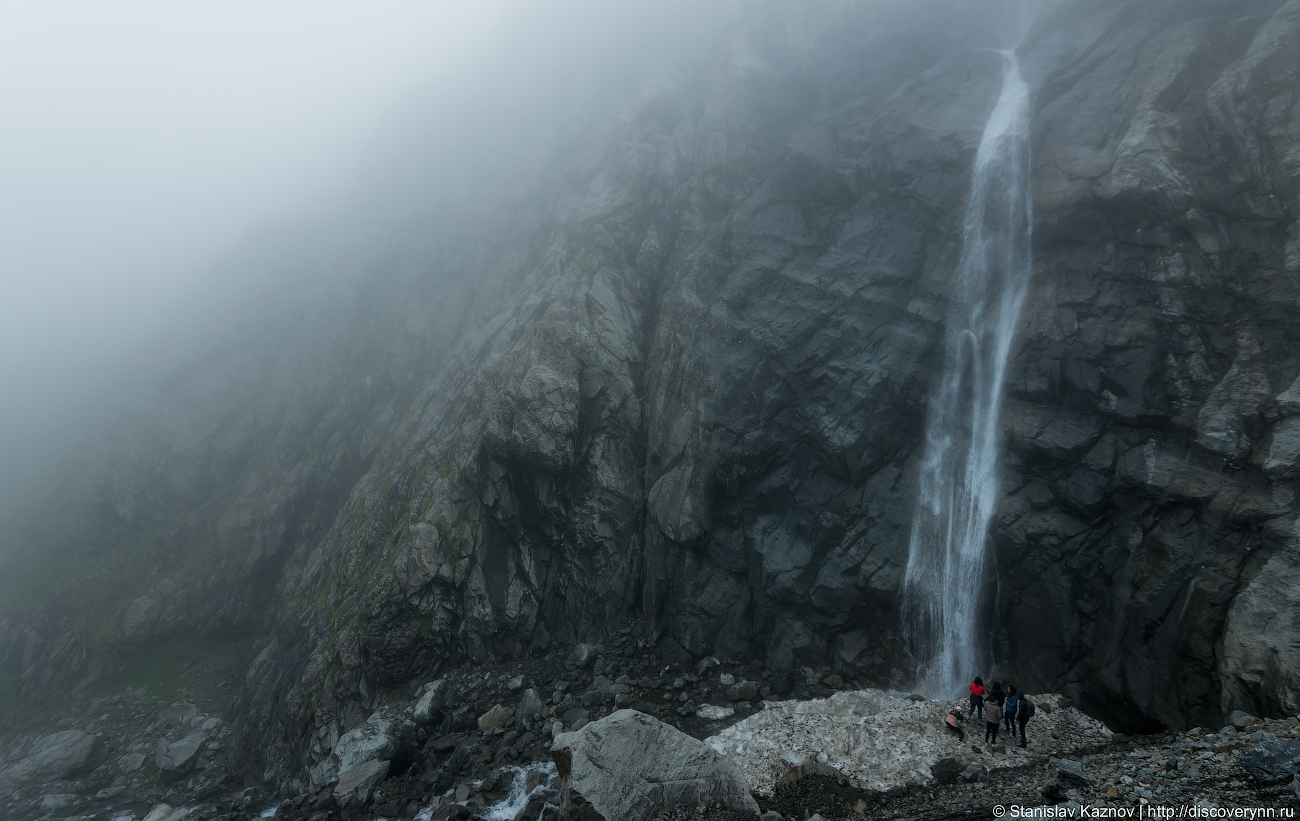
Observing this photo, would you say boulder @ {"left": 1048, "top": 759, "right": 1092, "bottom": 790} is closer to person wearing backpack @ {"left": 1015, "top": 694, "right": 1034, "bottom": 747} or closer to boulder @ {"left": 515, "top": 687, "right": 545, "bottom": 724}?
person wearing backpack @ {"left": 1015, "top": 694, "right": 1034, "bottom": 747}

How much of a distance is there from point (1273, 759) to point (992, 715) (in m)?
8.34

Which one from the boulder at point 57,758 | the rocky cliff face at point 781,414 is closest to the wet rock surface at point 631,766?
the boulder at point 57,758

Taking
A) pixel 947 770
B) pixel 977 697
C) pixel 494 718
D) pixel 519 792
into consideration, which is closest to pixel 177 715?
pixel 494 718

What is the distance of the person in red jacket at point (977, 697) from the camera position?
19359 millimetres

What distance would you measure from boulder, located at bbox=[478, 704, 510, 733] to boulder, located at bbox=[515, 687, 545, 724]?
0.58m

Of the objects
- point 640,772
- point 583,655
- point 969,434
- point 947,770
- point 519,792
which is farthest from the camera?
point 583,655

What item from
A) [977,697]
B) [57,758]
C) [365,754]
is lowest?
[57,758]

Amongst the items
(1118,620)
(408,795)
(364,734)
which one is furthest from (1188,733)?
(364,734)

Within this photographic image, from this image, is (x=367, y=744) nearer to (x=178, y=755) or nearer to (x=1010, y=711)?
(x=178, y=755)

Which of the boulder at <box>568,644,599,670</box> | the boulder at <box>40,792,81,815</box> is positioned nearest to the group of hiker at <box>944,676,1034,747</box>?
the boulder at <box>568,644,599,670</box>

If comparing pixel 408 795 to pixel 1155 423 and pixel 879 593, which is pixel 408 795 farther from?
pixel 1155 423

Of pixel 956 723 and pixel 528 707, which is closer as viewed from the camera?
pixel 956 723

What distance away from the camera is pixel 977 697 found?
1950 centimetres

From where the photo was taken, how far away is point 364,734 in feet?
84.6
